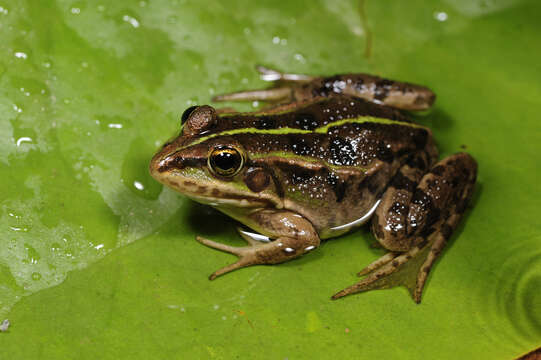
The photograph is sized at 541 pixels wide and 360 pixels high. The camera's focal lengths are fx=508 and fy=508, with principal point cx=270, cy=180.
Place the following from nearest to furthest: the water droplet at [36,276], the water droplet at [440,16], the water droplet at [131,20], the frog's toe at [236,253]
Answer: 1. the water droplet at [36,276]
2. the frog's toe at [236,253]
3. the water droplet at [131,20]
4. the water droplet at [440,16]

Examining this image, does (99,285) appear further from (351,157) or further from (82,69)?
(351,157)

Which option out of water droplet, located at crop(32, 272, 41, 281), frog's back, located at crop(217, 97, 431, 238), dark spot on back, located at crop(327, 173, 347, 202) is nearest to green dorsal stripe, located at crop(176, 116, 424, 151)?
frog's back, located at crop(217, 97, 431, 238)

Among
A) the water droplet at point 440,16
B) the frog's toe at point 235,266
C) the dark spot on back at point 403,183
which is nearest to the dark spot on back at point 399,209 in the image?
the dark spot on back at point 403,183

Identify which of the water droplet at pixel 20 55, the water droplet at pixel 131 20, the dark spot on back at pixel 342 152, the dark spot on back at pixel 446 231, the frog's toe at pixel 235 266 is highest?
the water droplet at pixel 131 20

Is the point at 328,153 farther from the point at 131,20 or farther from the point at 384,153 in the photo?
the point at 131,20

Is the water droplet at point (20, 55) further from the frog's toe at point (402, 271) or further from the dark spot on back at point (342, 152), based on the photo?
the frog's toe at point (402, 271)

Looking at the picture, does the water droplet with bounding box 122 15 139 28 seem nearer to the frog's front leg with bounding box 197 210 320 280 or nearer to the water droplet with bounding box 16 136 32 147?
the water droplet with bounding box 16 136 32 147

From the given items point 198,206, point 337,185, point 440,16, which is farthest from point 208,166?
point 440,16
